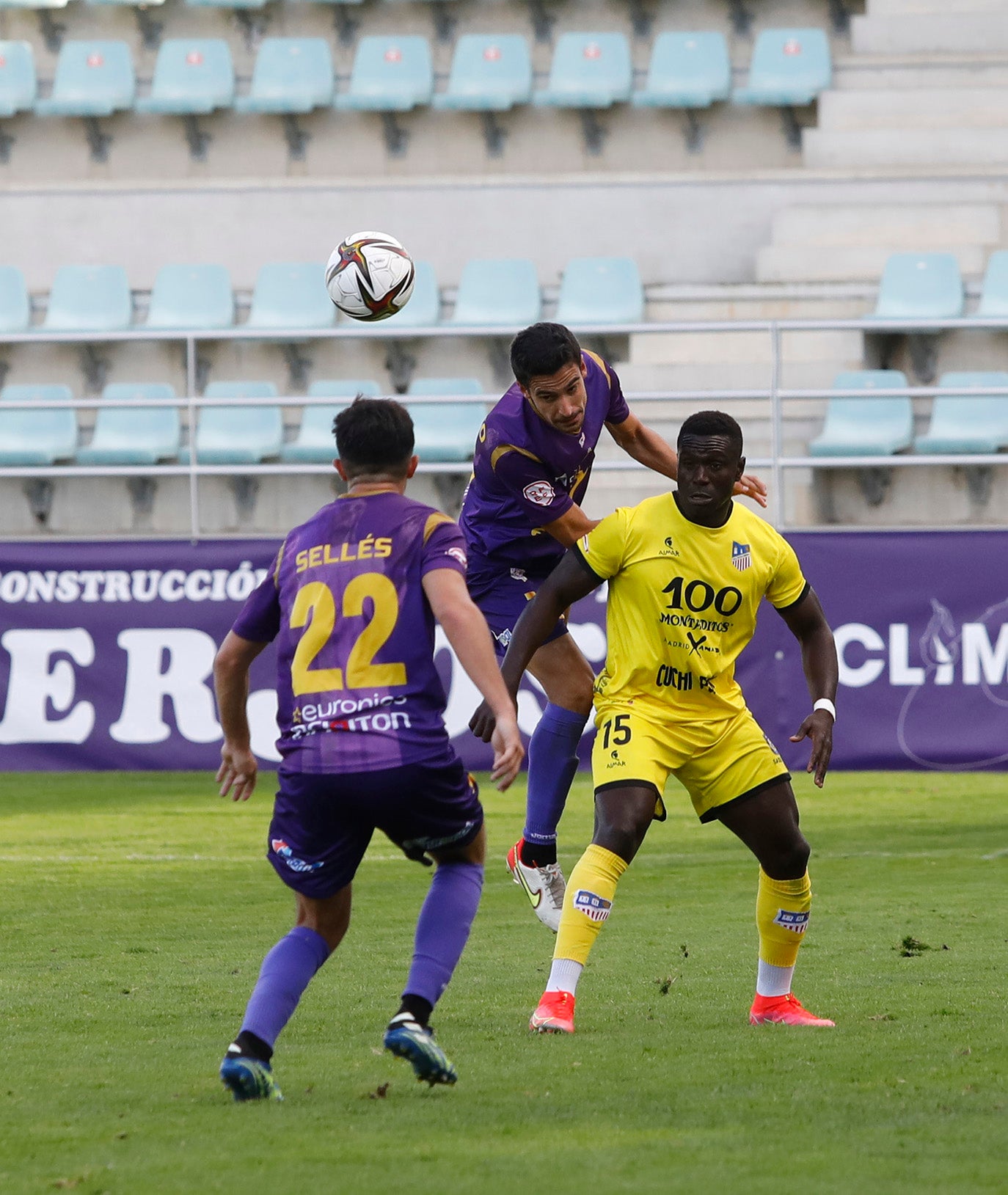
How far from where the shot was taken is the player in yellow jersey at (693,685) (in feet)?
17.6

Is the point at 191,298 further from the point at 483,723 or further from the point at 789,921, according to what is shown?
the point at 483,723

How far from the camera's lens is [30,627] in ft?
43.3

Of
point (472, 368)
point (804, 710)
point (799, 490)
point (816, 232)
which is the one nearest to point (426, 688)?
point (804, 710)

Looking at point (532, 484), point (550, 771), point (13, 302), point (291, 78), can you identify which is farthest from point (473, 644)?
point (291, 78)

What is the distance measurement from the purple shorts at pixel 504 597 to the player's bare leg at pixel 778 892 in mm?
1866

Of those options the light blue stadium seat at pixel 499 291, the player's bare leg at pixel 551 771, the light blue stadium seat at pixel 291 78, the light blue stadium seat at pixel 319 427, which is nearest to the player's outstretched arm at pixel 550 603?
the player's bare leg at pixel 551 771

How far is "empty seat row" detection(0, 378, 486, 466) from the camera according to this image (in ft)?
51.3

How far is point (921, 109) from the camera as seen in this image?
1775 cm

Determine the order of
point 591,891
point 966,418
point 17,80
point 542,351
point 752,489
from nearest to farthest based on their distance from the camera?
1. point 591,891
2. point 542,351
3. point 752,489
4. point 966,418
5. point 17,80

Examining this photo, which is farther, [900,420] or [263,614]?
[900,420]

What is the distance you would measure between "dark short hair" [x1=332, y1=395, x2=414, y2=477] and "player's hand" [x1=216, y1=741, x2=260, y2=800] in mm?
752

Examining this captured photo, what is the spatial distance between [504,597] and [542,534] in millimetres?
294

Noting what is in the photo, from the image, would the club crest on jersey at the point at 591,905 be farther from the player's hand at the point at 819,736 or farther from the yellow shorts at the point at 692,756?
the player's hand at the point at 819,736

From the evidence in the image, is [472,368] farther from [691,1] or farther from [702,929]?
[702,929]
